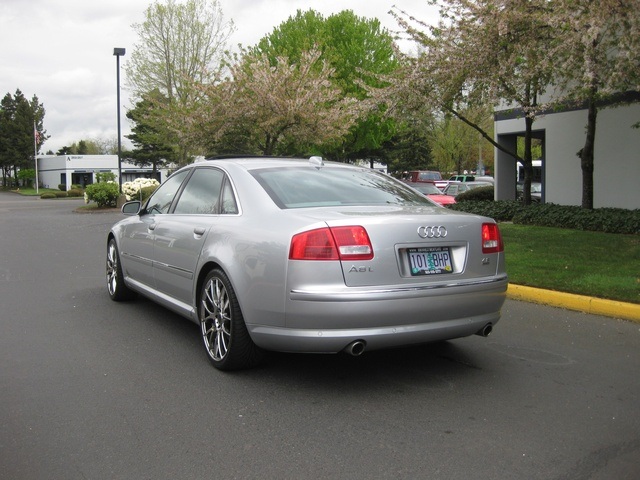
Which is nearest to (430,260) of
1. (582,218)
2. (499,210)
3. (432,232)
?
(432,232)

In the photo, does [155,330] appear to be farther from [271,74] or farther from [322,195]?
[271,74]

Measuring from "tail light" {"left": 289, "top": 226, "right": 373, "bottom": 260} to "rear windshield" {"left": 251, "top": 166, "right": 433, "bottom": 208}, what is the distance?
0.59 meters

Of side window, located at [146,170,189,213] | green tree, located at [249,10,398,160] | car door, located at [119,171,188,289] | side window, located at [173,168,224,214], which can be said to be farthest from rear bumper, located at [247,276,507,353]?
green tree, located at [249,10,398,160]

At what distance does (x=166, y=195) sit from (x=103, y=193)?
2357 centimetres

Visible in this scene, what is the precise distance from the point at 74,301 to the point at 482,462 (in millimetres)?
5677

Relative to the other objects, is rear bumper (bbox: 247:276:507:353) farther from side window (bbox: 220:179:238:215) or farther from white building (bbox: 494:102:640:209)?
white building (bbox: 494:102:640:209)

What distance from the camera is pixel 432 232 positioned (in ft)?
14.2

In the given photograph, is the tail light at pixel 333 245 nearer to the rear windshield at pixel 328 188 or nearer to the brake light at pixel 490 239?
the rear windshield at pixel 328 188

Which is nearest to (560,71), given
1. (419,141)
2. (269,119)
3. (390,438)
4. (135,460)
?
(390,438)

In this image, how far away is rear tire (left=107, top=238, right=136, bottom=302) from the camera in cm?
716

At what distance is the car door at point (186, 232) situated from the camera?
202 inches

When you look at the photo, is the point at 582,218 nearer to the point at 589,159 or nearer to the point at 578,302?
the point at 589,159

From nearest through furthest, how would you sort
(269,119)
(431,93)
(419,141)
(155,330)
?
(155,330), (431,93), (269,119), (419,141)

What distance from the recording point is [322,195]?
16.1 ft
